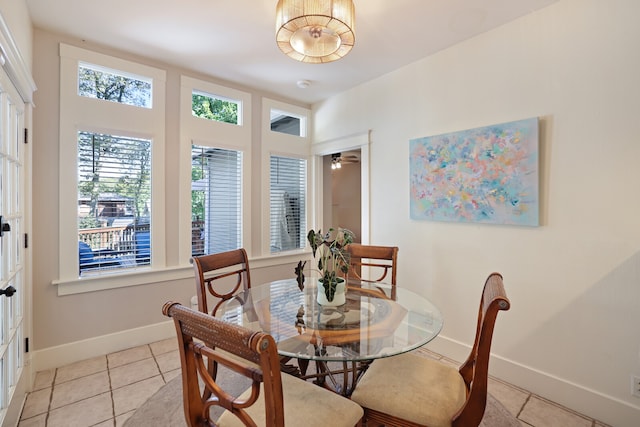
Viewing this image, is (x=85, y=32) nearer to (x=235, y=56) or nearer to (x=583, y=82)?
(x=235, y=56)

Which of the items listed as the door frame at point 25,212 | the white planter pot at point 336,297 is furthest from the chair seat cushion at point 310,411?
the door frame at point 25,212

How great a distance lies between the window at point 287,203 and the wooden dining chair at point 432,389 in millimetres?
2576

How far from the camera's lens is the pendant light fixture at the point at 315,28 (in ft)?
5.23

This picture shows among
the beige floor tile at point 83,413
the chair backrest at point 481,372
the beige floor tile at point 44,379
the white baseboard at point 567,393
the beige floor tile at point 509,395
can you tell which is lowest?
the beige floor tile at point 509,395

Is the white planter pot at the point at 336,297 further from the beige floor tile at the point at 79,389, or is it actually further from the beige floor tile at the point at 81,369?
the beige floor tile at the point at 81,369

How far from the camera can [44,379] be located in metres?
2.36

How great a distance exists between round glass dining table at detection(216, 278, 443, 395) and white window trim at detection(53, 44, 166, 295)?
1410 millimetres

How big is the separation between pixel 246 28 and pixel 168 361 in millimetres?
2848

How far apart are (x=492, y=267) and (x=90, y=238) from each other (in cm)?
343

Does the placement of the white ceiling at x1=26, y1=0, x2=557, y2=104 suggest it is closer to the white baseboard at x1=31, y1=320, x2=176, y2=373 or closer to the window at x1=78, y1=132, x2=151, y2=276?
the window at x1=78, y1=132, x2=151, y2=276

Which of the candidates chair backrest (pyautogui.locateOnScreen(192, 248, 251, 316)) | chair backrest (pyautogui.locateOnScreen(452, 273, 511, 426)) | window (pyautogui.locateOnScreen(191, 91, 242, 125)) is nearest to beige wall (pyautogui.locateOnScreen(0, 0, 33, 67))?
window (pyautogui.locateOnScreen(191, 91, 242, 125))

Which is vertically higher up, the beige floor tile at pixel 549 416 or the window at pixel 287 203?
the window at pixel 287 203

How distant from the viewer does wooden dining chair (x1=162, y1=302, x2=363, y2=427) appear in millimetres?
890

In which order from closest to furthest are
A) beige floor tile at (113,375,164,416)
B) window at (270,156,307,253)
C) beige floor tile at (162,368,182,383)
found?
beige floor tile at (113,375,164,416) < beige floor tile at (162,368,182,383) < window at (270,156,307,253)
